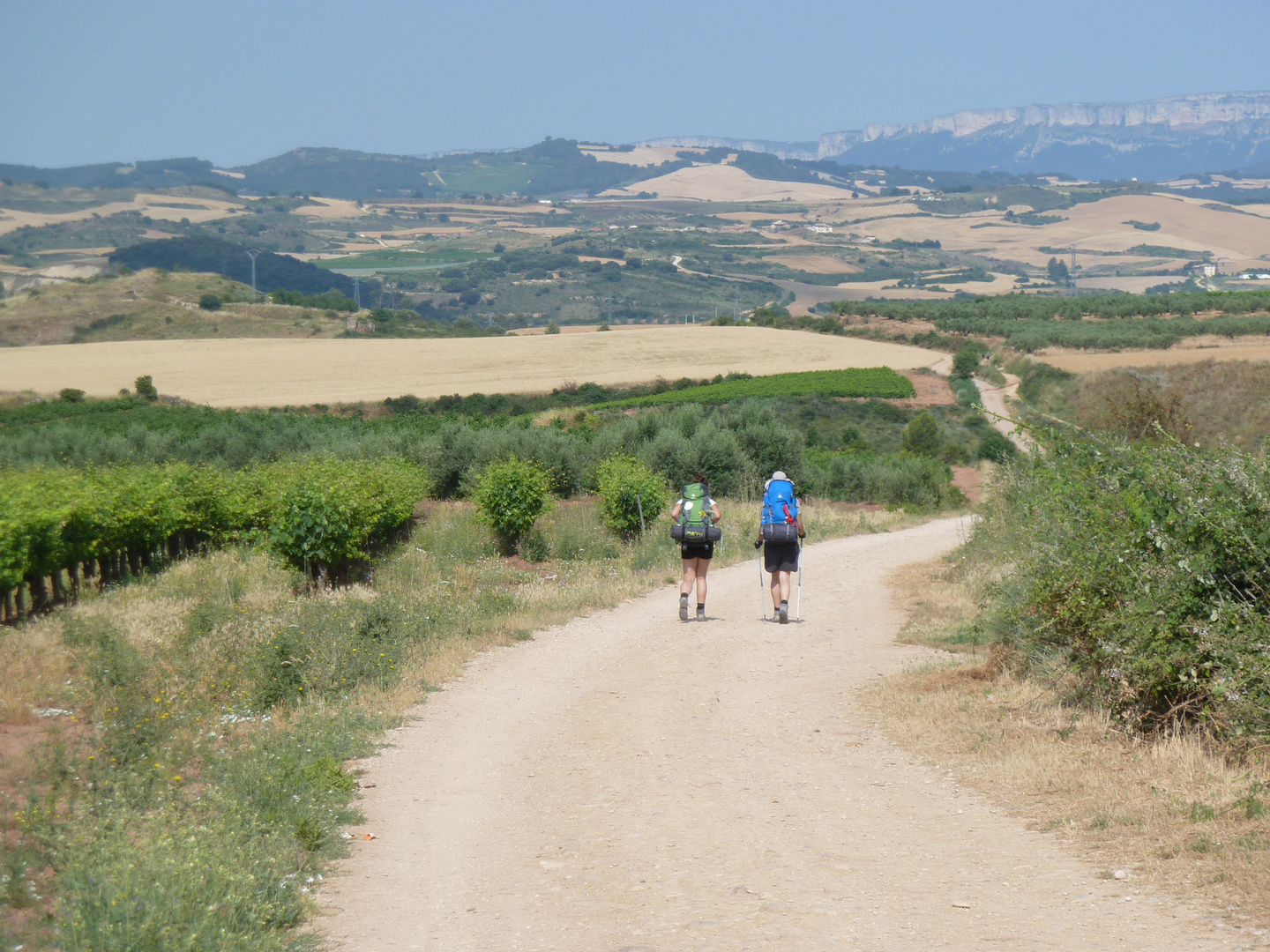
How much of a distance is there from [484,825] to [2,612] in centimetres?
1395

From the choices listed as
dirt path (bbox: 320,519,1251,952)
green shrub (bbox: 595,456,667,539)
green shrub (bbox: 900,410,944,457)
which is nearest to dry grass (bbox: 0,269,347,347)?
green shrub (bbox: 900,410,944,457)

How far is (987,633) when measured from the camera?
10742 millimetres

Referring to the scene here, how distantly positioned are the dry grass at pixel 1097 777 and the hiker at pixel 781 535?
3136mm

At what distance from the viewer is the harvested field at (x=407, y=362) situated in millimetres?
68562

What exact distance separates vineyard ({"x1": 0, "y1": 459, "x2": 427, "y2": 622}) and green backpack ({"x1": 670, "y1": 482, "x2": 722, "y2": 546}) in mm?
7861

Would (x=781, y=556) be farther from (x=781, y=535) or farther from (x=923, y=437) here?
(x=923, y=437)

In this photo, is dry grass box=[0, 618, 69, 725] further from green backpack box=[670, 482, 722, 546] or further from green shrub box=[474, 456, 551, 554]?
green shrub box=[474, 456, 551, 554]

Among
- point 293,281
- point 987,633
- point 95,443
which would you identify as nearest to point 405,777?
point 987,633

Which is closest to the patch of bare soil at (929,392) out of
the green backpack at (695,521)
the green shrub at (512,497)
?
the green shrub at (512,497)

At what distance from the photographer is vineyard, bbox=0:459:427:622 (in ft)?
56.9

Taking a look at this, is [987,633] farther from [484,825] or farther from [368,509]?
[368,509]

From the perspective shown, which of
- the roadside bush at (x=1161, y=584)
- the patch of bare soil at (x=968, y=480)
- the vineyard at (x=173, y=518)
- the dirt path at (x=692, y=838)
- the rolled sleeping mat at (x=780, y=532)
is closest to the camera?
the dirt path at (x=692, y=838)

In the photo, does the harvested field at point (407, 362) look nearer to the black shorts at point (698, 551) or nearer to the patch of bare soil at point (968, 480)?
the patch of bare soil at point (968, 480)

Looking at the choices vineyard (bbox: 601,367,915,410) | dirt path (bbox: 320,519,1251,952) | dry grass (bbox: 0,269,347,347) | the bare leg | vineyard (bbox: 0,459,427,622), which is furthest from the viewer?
dry grass (bbox: 0,269,347,347)
